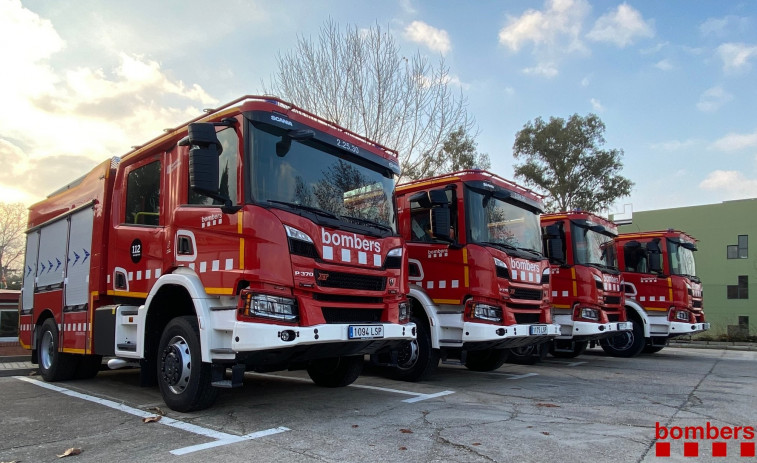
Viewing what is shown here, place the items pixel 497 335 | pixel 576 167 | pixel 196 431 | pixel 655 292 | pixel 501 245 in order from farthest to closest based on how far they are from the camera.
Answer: pixel 576 167, pixel 655 292, pixel 501 245, pixel 497 335, pixel 196 431

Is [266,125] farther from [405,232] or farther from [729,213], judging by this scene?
[729,213]

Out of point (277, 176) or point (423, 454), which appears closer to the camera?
point (423, 454)

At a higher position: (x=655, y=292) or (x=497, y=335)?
(x=655, y=292)

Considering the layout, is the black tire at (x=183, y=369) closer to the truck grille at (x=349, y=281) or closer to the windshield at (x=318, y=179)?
the truck grille at (x=349, y=281)

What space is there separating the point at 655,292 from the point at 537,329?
6.37 metres

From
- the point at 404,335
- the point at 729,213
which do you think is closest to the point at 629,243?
the point at 404,335

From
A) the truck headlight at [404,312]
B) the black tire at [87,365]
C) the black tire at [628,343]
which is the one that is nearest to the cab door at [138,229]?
the black tire at [87,365]

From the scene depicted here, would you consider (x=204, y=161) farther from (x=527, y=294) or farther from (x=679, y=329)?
(x=679, y=329)

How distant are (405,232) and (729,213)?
3511cm

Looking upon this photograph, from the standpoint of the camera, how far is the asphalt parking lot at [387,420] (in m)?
4.02

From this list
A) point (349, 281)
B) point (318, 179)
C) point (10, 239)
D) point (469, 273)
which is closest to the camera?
point (349, 281)

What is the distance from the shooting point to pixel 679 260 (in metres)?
12.9

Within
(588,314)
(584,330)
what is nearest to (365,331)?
(584,330)

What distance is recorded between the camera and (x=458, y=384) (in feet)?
24.8
